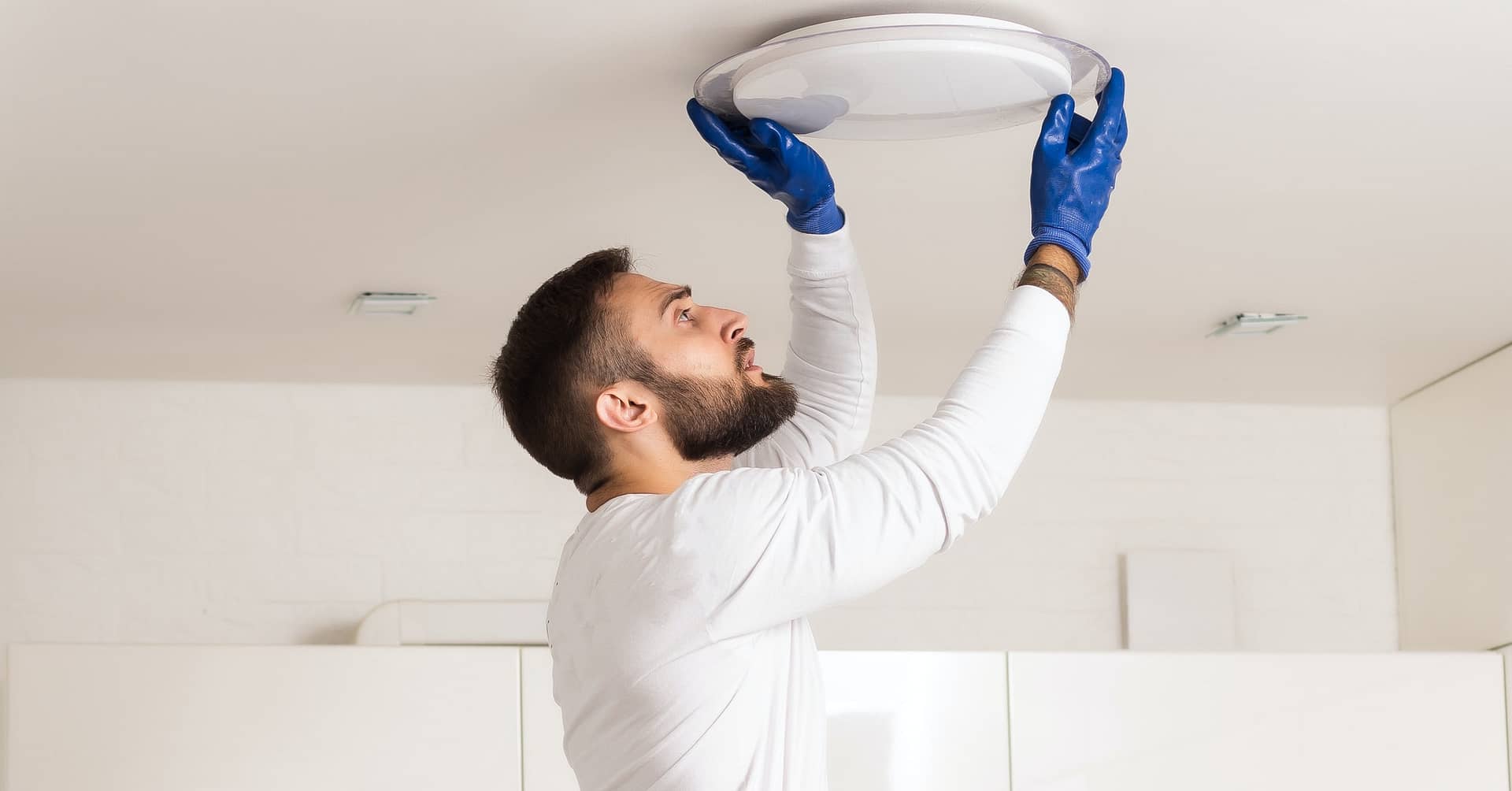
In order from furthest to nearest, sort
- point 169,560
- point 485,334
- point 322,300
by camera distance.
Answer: point 169,560, point 485,334, point 322,300

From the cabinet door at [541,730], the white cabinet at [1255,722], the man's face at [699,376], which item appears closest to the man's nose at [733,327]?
the man's face at [699,376]

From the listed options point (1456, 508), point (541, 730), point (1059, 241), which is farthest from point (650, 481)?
point (1456, 508)

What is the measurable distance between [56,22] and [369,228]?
1.95ft

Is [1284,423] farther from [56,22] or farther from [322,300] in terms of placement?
[56,22]

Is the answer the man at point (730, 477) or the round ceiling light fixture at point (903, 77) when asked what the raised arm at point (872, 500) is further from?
the round ceiling light fixture at point (903, 77)

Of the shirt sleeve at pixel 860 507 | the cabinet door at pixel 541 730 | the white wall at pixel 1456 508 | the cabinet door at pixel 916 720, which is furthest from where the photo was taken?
the white wall at pixel 1456 508

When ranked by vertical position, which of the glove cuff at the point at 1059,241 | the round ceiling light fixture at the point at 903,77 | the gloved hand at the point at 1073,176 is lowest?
the glove cuff at the point at 1059,241

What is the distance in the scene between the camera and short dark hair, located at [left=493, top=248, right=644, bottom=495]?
1337mm

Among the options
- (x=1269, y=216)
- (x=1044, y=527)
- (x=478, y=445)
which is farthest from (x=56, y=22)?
(x=1044, y=527)

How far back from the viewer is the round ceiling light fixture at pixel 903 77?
1187mm

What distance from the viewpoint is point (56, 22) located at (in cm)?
117

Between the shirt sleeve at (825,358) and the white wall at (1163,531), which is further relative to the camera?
the white wall at (1163,531)

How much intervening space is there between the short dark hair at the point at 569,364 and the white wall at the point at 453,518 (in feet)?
4.00

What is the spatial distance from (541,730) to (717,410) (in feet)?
3.25
